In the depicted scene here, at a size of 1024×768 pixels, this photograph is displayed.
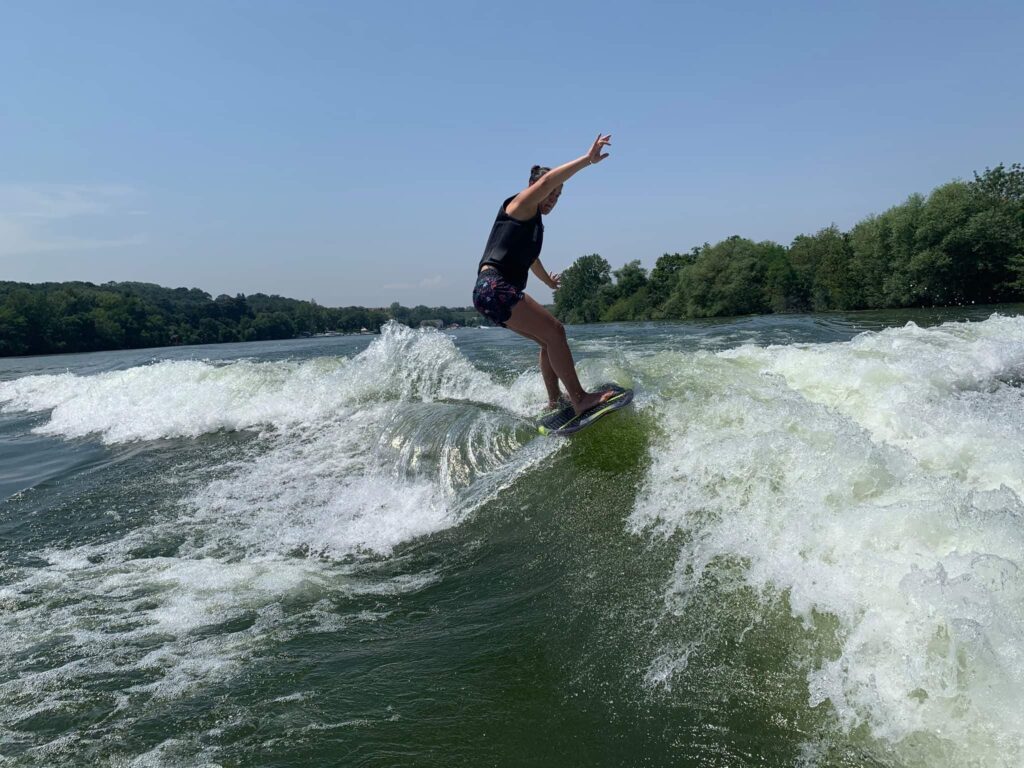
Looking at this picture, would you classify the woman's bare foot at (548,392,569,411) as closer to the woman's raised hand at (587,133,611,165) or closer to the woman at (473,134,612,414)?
the woman at (473,134,612,414)

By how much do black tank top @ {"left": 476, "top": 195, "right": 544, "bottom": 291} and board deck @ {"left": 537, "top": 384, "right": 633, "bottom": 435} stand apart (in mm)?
1236

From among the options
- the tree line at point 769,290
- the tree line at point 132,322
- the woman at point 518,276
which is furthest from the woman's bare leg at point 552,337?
the tree line at point 132,322

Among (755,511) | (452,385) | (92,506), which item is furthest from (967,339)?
(92,506)

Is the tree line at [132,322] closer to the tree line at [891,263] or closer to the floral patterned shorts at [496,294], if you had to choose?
the tree line at [891,263]

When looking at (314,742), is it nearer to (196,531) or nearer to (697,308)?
(196,531)

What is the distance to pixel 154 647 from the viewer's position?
9.44 ft

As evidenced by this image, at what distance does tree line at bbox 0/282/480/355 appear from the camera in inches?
2515

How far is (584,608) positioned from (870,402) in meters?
4.45

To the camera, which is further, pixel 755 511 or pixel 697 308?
pixel 697 308

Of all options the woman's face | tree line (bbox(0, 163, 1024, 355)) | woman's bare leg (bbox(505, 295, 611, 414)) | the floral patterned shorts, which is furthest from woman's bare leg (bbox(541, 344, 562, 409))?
tree line (bbox(0, 163, 1024, 355))

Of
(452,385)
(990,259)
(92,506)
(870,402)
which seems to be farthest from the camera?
(990,259)

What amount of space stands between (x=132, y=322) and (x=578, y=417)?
7706 cm

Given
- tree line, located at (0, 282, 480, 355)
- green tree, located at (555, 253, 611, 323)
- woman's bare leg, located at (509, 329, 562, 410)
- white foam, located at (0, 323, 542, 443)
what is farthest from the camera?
green tree, located at (555, 253, 611, 323)

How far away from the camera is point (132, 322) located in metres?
69.0
